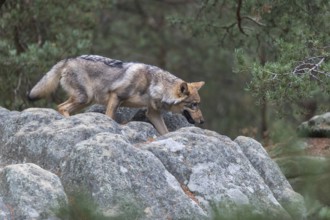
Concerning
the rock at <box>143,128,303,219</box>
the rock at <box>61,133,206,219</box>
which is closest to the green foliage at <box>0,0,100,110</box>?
the rock at <box>143,128,303,219</box>

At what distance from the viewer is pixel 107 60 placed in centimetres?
1096

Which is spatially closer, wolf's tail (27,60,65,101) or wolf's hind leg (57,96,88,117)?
wolf's hind leg (57,96,88,117)

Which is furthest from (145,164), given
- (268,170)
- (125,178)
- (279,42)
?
(279,42)

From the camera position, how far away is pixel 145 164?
6.90 m

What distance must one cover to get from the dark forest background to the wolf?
114cm

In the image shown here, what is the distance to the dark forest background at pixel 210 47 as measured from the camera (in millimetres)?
8614

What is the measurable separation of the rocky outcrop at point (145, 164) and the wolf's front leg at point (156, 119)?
133 centimetres

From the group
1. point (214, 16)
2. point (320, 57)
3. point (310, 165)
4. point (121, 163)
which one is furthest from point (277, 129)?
point (214, 16)

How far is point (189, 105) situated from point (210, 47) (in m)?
14.8

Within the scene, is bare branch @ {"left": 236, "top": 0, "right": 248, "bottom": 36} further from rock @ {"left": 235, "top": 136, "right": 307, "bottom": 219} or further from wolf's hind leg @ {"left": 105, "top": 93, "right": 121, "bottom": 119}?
rock @ {"left": 235, "top": 136, "right": 307, "bottom": 219}

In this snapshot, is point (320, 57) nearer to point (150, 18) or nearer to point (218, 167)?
point (218, 167)

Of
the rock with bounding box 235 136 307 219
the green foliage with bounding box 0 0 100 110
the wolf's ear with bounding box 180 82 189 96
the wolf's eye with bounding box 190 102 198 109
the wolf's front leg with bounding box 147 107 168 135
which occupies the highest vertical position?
the rock with bounding box 235 136 307 219

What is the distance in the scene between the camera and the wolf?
10516 mm

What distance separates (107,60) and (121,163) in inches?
176
